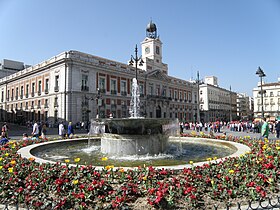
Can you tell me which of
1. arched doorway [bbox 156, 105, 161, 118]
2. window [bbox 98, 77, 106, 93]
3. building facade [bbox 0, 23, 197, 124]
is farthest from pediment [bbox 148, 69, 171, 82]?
window [bbox 98, 77, 106, 93]

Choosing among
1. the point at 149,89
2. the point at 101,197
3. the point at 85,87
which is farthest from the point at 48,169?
the point at 149,89

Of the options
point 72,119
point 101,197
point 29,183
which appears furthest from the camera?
point 72,119

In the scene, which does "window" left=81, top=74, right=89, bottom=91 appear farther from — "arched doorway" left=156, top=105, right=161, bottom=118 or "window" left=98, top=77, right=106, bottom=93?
"arched doorway" left=156, top=105, right=161, bottom=118

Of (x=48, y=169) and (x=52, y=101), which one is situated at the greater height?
(x=52, y=101)

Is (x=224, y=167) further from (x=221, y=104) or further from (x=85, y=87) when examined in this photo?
(x=221, y=104)

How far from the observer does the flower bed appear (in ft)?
9.93

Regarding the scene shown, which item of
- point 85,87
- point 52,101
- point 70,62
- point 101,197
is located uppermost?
point 70,62

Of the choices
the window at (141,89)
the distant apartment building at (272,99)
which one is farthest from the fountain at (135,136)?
the distant apartment building at (272,99)

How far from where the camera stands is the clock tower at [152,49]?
4553 centimetres

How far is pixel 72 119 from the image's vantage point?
26719 mm

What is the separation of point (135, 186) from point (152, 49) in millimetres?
44729

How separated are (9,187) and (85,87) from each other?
2590 cm

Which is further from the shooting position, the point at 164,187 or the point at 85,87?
the point at 85,87

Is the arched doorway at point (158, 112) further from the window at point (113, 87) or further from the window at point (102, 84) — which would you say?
the window at point (102, 84)
